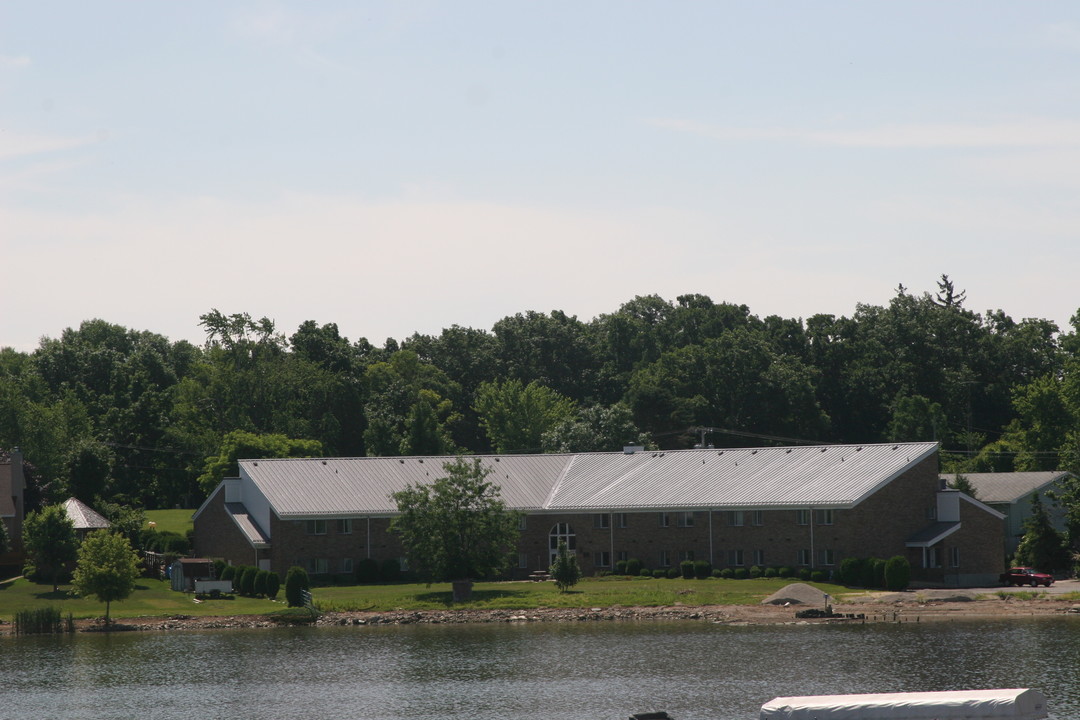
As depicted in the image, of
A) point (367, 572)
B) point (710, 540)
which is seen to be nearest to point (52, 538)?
point (367, 572)

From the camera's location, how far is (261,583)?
7900 cm

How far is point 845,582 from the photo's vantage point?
77.8 metres

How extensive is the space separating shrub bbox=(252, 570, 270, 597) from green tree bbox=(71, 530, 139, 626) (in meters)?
8.98

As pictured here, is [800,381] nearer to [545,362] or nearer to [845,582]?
[545,362]

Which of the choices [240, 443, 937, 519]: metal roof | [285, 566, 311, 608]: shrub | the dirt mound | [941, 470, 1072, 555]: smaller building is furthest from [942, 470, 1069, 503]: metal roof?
[285, 566, 311, 608]: shrub

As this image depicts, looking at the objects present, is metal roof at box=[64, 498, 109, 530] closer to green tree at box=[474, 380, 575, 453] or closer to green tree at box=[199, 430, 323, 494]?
green tree at box=[199, 430, 323, 494]

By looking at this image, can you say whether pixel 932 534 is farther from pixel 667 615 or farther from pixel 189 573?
pixel 189 573

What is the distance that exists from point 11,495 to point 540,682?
50802mm

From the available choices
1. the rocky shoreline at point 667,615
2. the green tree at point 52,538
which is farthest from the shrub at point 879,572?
the green tree at point 52,538

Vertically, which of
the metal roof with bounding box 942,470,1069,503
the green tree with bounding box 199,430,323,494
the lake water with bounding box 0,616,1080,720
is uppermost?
the green tree with bounding box 199,430,323,494

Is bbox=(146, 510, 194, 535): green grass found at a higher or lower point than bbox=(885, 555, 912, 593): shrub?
higher

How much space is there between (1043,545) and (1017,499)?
1143 cm

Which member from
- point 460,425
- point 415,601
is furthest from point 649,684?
point 460,425

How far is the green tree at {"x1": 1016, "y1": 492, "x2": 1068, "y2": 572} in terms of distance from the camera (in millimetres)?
81562
